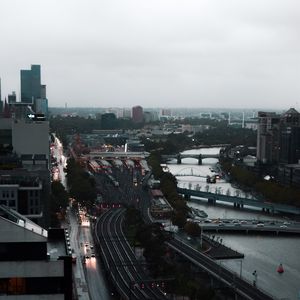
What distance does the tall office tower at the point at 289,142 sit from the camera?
80.7ft

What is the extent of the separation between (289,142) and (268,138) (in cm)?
194

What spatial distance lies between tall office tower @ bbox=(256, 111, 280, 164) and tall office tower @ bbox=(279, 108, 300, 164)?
490mm

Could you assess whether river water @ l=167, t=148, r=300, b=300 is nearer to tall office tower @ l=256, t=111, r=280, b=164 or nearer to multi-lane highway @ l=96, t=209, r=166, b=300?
multi-lane highway @ l=96, t=209, r=166, b=300

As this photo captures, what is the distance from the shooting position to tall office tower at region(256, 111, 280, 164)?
85.8 feet

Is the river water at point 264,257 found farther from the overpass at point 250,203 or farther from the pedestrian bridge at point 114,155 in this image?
the pedestrian bridge at point 114,155

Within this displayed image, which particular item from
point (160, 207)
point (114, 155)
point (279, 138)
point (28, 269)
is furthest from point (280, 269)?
point (114, 155)

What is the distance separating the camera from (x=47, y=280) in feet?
10.8

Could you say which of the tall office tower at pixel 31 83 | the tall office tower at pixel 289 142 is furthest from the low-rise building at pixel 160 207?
the tall office tower at pixel 31 83

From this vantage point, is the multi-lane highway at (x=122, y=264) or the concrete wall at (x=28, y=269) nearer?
the concrete wall at (x=28, y=269)

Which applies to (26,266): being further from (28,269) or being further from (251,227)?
(251,227)

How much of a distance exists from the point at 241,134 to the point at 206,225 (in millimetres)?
36094

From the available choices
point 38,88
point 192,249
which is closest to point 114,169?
point 38,88

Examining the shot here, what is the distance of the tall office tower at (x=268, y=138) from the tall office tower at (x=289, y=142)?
490 millimetres

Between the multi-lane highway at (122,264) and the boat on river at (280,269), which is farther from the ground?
the multi-lane highway at (122,264)
